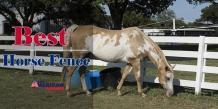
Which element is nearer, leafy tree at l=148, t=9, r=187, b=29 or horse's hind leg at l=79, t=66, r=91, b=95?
horse's hind leg at l=79, t=66, r=91, b=95

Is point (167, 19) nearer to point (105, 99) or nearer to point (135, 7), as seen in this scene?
point (135, 7)

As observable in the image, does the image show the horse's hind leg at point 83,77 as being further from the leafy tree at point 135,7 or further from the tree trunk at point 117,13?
the tree trunk at point 117,13

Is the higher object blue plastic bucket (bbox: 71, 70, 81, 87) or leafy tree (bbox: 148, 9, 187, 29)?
leafy tree (bbox: 148, 9, 187, 29)

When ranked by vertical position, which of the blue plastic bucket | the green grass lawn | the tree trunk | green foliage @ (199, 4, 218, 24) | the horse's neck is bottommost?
the green grass lawn

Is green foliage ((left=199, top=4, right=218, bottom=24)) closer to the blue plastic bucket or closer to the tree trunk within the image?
the tree trunk

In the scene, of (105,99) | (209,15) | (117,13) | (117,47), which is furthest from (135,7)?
(209,15)

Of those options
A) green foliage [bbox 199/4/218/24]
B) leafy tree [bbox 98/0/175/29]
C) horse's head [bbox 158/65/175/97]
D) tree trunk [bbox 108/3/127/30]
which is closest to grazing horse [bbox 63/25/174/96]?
horse's head [bbox 158/65/175/97]

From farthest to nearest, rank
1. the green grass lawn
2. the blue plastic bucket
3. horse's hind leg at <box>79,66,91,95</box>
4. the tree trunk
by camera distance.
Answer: the tree trunk → the blue plastic bucket → horse's hind leg at <box>79,66,91,95</box> → the green grass lawn

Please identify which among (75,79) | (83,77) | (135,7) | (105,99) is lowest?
(105,99)

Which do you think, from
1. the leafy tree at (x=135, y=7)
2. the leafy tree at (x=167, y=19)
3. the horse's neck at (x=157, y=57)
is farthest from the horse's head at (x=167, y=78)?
the leafy tree at (x=167, y=19)

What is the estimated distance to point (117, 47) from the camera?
10438 mm

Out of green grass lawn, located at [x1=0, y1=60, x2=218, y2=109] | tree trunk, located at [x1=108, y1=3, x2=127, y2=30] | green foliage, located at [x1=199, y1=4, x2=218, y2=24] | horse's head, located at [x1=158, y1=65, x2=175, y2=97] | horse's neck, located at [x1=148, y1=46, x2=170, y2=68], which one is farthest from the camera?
green foliage, located at [x1=199, y1=4, x2=218, y2=24]

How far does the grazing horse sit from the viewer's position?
10367 mm

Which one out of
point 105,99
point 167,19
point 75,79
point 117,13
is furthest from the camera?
point 167,19
